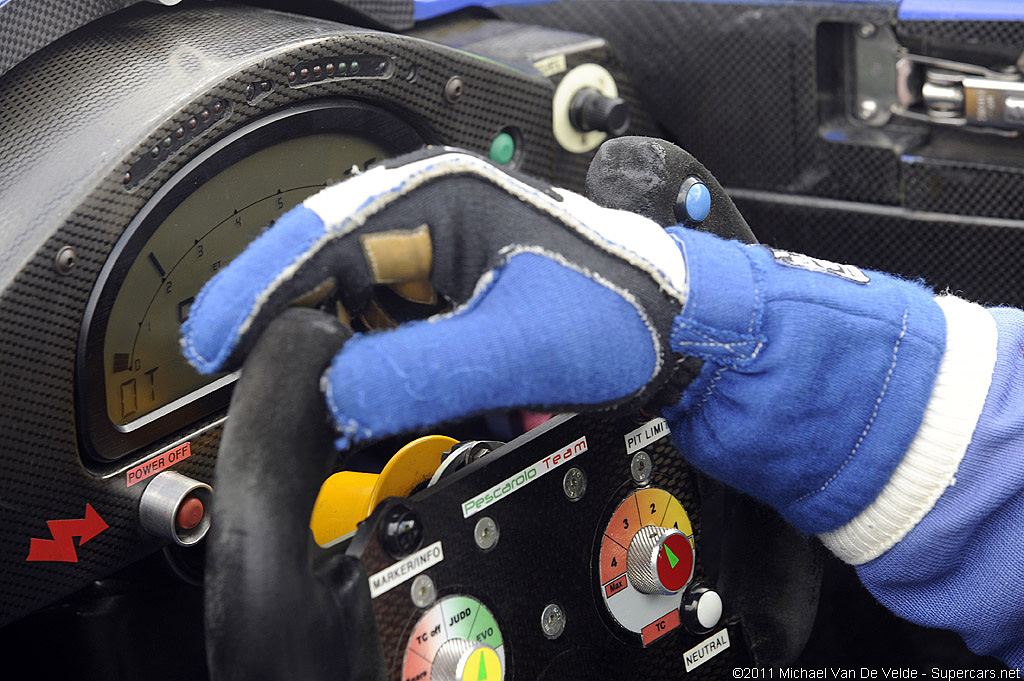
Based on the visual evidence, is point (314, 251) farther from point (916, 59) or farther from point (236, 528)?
point (916, 59)

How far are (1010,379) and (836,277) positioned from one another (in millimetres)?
168

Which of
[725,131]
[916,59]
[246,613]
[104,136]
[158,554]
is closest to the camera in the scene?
[246,613]

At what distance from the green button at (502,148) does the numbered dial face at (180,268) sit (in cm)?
25

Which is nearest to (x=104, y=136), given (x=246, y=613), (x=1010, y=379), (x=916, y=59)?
(x=246, y=613)

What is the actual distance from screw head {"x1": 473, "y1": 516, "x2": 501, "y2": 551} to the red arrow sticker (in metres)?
0.37

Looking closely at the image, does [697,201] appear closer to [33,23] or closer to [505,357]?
[505,357]

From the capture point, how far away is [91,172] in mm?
984

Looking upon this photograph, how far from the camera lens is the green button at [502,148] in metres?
1.34

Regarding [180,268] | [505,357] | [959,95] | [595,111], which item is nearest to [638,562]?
[505,357]

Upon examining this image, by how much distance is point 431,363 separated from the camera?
0.71m

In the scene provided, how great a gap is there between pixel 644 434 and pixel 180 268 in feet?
1.51

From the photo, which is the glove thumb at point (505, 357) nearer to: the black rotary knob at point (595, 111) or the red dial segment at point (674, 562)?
the red dial segment at point (674, 562)

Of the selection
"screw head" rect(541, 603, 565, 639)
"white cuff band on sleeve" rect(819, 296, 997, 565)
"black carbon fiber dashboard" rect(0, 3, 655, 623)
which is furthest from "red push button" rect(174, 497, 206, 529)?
"white cuff band on sleeve" rect(819, 296, 997, 565)

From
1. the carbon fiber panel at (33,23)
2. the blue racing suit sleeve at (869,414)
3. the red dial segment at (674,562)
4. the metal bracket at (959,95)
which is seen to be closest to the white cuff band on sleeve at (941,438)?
the blue racing suit sleeve at (869,414)
